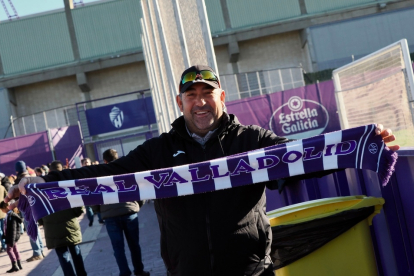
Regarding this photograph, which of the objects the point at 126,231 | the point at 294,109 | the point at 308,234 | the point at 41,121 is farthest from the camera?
the point at 41,121

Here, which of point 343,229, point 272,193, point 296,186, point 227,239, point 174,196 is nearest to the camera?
point 227,239

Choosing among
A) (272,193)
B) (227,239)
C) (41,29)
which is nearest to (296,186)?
(272,193)

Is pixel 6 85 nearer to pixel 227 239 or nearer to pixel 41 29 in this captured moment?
pixel 41 29

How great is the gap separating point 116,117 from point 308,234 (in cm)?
2604

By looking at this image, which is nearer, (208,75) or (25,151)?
(208,75)

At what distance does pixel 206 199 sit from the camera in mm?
3721

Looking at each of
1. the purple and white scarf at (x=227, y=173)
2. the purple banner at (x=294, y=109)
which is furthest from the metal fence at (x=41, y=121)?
the purple and white scarf at (x=227, y=173)

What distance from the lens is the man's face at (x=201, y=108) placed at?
3.77 meters

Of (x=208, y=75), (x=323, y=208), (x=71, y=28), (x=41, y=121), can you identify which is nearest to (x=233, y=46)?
(x=71, y=28)

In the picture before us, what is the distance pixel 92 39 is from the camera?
145ft

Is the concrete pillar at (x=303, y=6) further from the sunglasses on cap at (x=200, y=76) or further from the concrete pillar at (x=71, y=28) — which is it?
the sunglasses on cap at (x=200, y=76)

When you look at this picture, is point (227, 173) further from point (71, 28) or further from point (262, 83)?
point (71, 28)

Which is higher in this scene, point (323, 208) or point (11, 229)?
point (323, 208)

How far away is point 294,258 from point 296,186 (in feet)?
7.59
